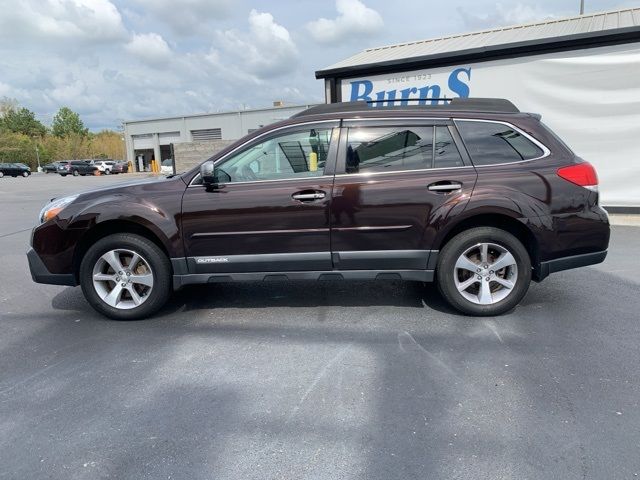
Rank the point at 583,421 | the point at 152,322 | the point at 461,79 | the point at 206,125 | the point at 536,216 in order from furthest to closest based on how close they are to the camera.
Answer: the point at 206,125 < the point at 461,79 < the point at 152,322 < the point at 536,216 < the point at 583,421

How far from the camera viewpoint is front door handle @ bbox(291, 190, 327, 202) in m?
4.14

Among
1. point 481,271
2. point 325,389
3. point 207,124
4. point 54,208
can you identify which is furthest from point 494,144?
point 207,124

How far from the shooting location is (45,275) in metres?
4.35

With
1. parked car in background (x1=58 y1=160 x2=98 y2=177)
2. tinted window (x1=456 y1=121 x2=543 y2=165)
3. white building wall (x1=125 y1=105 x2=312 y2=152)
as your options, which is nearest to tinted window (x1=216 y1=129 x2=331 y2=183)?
tinted window (x1=456 y1=121 x2=543 y2=165)

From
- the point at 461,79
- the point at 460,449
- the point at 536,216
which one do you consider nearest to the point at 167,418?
the point at 460,449

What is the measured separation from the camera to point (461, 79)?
31.7 ft

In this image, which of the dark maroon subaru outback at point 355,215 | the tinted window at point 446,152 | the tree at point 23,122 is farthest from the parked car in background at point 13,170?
the tinted window at point 446,152

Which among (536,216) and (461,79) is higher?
(461,79)

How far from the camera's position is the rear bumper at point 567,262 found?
13.8 feet

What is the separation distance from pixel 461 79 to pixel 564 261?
21.3 feet

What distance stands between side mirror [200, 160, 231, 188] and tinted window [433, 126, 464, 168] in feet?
6.16

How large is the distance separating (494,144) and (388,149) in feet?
3.09

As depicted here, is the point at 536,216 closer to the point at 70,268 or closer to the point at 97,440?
the point at 97,440

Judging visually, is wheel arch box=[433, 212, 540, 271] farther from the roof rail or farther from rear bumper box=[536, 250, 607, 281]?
the roof rail
